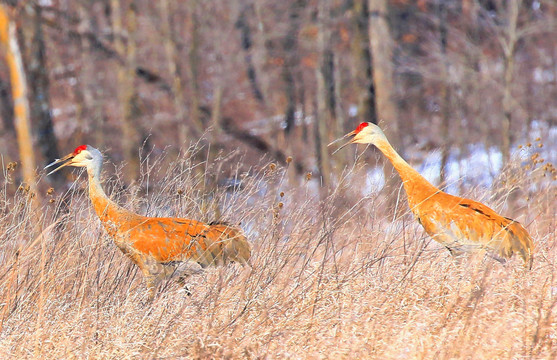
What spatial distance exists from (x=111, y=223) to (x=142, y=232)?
22 centimetres

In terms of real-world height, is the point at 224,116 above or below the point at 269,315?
below

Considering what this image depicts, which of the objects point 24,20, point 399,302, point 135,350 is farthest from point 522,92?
point 135,350

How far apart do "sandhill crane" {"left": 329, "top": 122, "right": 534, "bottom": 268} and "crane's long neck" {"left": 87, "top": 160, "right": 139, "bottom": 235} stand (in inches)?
74.9

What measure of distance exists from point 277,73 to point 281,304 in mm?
19363

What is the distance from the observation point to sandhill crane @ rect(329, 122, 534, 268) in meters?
5.26

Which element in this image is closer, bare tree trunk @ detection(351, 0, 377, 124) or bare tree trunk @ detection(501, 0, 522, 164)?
bare tree trunk @ detection(351, 0, 377, 124)

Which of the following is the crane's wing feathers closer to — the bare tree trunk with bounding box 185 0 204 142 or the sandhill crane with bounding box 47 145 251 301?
the sandhill crane with bounding box 47 145 251 301

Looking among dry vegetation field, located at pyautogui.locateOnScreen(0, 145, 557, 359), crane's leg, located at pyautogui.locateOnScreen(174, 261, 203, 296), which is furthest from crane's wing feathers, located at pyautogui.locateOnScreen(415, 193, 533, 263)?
crane's leg, located at pyautogui.locateOnScreen(174, 261, 203, 296)

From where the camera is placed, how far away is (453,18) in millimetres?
22438

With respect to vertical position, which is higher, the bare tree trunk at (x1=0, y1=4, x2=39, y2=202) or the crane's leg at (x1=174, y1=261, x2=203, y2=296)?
the bare tree trunk at (x1=0, y1=4, x2=39, y2=202)

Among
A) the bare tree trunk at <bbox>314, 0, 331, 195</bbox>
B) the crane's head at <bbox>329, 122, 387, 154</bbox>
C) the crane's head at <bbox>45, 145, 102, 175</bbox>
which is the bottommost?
the bare tree trunk at <bbox>314, 0, 331, 195</bbox>

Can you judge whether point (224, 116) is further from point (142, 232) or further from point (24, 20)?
point (142, 232)

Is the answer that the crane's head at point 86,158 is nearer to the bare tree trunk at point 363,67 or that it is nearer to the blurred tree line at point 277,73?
the blurred tree line at point 277,73

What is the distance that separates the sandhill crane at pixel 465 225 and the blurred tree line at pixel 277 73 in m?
5.58
